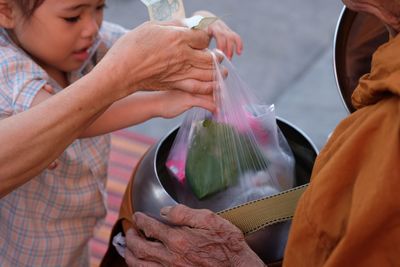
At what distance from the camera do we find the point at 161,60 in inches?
48.3

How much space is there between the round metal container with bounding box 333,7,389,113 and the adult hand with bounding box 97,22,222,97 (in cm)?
41

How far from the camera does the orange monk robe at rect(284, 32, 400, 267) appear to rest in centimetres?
79

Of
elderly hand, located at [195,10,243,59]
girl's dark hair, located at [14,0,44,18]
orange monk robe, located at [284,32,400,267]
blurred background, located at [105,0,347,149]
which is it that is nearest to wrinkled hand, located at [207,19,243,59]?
elderly hand, located at [195,10,243,59]

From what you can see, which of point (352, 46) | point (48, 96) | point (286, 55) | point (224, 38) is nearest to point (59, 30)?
point (48, 96)

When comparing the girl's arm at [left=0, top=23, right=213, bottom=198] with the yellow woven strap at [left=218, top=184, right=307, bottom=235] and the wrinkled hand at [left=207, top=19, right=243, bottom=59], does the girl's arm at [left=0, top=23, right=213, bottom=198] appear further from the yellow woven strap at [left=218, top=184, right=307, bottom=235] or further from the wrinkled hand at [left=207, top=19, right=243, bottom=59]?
the yellow woven strap at [left=218, top=184, right=307, bottom=235]

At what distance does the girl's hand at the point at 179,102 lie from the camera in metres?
1.27

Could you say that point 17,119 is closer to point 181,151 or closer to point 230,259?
point 181,151

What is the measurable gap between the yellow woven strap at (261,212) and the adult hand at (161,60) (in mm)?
300

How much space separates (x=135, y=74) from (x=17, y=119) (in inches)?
10.3

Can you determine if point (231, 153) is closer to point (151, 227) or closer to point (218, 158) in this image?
point (218, 158)

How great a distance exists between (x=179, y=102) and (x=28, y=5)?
1.34 ft

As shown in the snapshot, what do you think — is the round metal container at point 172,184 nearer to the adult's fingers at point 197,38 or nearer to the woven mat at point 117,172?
the adult's fingers at point 197,38

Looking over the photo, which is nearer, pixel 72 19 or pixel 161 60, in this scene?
pixel 161 60

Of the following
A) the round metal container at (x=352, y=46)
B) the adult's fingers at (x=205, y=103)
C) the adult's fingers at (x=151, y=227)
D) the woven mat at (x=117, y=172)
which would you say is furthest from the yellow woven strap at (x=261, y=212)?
the woven mat at (x=117, y=172)
